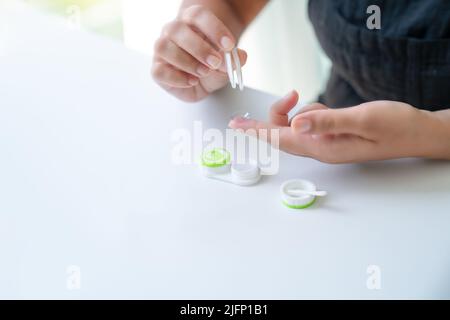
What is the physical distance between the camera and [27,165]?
56cm

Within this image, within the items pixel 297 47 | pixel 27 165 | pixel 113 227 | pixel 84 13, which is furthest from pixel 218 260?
pixel 84 13

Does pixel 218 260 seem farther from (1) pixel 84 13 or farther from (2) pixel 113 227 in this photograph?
(1) pixel 84 13

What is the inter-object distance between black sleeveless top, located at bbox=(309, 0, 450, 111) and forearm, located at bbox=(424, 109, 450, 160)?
13 centimetres

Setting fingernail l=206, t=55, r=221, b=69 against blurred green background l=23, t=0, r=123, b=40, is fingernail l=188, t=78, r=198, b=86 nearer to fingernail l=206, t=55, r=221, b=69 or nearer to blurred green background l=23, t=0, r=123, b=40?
fingernail l=206, t=55, r=221, b=69

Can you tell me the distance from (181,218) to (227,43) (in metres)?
0.18

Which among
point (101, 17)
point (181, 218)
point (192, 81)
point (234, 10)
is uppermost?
point (101, 17)

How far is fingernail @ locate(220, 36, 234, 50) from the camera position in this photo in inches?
21.3

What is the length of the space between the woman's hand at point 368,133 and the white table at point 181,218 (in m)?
0.02

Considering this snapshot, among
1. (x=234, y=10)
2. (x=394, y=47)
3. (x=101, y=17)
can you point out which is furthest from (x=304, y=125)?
(x=101, y=17)

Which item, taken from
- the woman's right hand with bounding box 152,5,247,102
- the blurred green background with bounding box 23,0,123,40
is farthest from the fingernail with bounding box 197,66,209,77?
the blurred green background with bounding box 23,0,123,40

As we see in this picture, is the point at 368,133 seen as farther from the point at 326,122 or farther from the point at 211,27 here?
the point at 211,27

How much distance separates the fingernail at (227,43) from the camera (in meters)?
0.54

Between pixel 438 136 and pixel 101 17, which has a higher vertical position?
pixel 101 17

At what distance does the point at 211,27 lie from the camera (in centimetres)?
55
